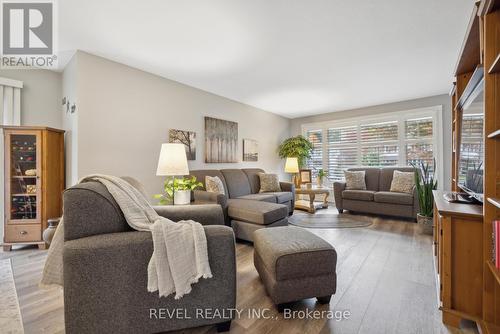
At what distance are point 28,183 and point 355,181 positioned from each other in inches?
206

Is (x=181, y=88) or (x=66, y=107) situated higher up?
(x=181, y=88)

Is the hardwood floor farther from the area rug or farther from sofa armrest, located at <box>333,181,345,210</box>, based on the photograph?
sofa armrest, located at <box>333,181,345,210</box>

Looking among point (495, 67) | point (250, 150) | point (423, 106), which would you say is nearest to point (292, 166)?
point (250, 150)

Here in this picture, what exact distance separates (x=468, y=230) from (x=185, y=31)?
2.80 meters

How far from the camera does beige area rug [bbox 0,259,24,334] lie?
4.51 ft

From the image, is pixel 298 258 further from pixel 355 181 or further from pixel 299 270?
pixel 355 181

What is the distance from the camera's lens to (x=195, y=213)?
1.88m

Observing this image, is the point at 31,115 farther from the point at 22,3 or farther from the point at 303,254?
the point at 303,254

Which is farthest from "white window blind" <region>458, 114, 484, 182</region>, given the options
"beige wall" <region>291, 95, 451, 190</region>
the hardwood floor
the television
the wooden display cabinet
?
the wooden display cabinet

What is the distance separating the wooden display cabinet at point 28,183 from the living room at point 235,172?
18 mm

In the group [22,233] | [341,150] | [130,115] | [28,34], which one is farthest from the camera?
[341,150]

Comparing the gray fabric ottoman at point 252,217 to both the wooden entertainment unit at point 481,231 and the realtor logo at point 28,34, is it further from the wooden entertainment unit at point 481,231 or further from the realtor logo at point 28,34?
the realtor logo at point 28,34

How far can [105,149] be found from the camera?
9.25 ft

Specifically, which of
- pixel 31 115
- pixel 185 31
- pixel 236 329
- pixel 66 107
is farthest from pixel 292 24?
pixel 31 115
